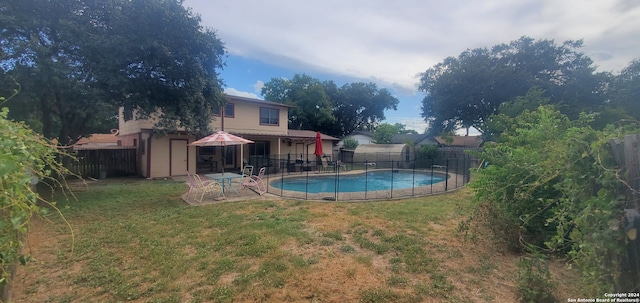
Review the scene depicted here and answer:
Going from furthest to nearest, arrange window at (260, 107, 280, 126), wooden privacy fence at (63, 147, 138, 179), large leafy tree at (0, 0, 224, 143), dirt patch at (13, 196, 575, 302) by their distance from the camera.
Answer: window at (260, 107, 280, 126)
wooden privacy fence at (63, 147, 138, 179)
large leafy tree at (0, 0, 224, 143)
dirt patch at (13, 196, 575, 302)

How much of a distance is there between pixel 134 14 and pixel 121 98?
2899mm

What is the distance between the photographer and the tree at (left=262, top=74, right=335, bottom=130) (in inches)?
1328

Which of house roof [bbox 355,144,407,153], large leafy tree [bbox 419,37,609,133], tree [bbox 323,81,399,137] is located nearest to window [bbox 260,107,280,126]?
house roof [bbox 355,144,407,153]

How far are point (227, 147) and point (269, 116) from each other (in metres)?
3.71

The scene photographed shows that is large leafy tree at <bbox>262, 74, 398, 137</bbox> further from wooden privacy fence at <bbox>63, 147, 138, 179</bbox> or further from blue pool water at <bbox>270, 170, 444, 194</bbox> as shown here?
wooden privacy fence at <bbox>63, 147, 138, 179</bbox>

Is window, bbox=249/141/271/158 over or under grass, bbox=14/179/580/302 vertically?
over

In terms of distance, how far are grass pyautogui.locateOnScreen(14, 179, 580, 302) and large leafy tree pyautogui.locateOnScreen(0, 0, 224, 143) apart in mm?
4127

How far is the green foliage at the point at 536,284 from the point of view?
2.78 metres

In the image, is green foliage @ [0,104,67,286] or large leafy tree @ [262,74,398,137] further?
large leafy tree @ [262,74,398,137]

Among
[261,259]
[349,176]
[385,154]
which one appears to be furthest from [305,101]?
Result: [261,259]

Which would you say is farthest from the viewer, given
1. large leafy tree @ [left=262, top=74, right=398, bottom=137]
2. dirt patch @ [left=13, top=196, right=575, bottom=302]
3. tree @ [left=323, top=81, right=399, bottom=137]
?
tree @ [left=323, top=81, right=399, bottom=137]

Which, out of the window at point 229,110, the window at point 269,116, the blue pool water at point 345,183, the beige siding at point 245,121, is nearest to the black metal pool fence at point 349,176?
the blue pool water at point 345,183

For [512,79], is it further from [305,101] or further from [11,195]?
[11,195]

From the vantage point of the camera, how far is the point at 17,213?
1388 mm
